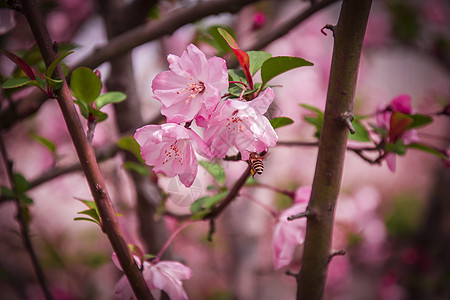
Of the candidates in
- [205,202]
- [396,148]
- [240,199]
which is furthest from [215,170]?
[240,199]

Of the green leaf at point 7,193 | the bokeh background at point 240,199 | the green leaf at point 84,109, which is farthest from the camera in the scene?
the bokeh background at point 240,199

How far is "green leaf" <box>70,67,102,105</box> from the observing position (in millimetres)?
385

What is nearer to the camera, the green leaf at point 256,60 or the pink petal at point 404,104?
the green leaf at point 256,60

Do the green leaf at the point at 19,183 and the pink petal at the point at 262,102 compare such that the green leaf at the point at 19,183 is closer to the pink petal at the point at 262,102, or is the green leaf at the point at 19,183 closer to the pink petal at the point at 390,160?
the pink petal at the point at 262,102

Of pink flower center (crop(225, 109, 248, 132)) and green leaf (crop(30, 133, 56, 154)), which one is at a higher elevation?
green leaf (crop(30, 133, 56, 154))

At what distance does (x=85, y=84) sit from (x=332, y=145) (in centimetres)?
31

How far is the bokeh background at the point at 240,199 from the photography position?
856 mm

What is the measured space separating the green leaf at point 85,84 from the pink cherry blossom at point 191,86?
0.10 m

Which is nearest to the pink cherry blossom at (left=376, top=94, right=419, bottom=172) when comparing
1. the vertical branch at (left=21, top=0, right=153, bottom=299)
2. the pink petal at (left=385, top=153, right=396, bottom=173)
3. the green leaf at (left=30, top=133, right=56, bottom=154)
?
the pink petal at (left=385, top=153, right=396, bottom=173)

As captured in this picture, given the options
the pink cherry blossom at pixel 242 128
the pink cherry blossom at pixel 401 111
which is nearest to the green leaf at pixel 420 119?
the pink cherry blossom at pixel 401 111

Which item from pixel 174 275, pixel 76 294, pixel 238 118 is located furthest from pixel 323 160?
pixel 76 294

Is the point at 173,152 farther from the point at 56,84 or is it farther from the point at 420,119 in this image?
the point at 420,119

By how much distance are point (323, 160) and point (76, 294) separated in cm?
162

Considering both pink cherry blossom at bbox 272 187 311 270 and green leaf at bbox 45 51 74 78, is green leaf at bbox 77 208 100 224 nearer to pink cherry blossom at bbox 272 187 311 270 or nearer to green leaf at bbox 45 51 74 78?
green leaf at bbox 45 51 74 78
